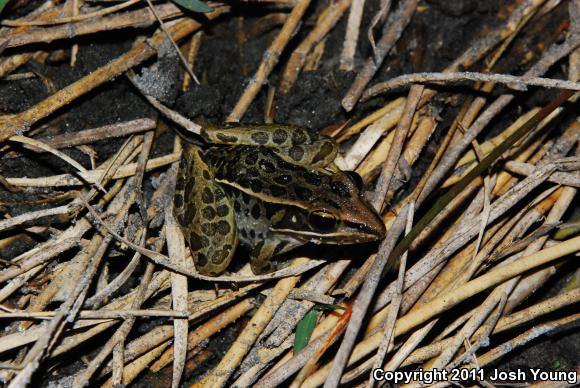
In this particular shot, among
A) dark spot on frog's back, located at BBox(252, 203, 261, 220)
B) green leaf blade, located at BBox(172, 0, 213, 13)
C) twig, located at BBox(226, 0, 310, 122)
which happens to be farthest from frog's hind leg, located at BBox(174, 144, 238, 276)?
green leaf blade, located at BBox(172, 0, 213, 13)

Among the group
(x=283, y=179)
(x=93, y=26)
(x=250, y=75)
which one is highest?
(x=93, y=26)

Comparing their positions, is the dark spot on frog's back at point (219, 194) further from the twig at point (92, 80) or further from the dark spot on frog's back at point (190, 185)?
the twig at point (92, 80)

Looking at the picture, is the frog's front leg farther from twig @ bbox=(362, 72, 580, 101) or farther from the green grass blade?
the green grass blade

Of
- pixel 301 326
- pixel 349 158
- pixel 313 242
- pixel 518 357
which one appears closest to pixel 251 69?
pixel 349 158

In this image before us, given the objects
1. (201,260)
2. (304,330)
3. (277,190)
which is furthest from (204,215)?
(304,330)

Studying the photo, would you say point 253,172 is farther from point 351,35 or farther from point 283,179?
point 351,35

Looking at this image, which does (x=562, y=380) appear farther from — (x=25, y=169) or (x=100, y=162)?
(x=25, y=169)

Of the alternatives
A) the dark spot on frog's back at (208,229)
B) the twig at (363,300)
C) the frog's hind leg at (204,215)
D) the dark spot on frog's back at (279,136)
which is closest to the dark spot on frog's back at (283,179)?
the dark spot on frog's back at (279,136)
